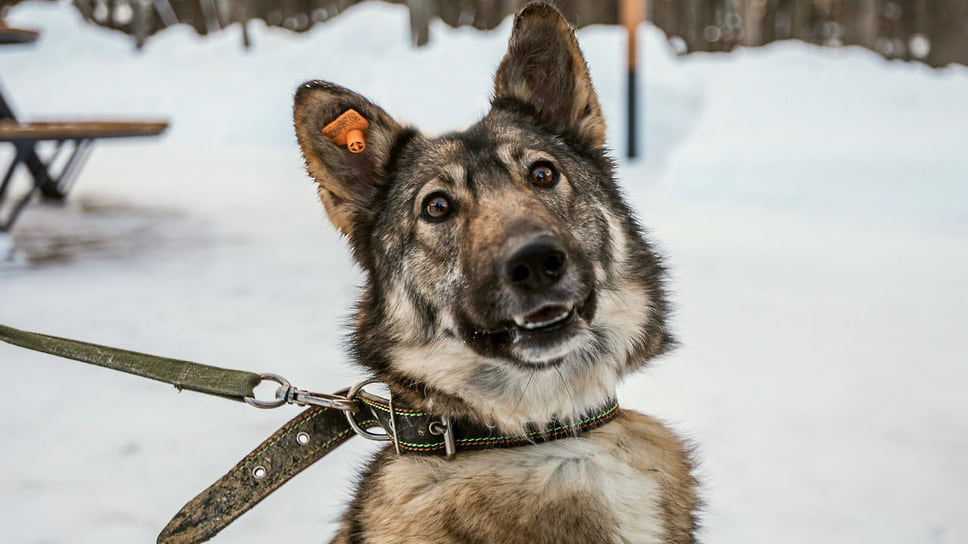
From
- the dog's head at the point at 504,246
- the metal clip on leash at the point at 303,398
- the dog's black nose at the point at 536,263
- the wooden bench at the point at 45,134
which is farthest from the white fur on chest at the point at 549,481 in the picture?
the wooden bench at the point at 45,134

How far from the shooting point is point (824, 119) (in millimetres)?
8477

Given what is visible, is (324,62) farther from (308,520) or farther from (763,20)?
(763,20)

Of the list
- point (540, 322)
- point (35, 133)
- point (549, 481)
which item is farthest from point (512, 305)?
point (35, 133)

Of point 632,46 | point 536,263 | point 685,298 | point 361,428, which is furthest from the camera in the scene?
point 632,46

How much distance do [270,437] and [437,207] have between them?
0.76 meters

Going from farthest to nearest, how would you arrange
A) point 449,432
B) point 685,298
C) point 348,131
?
1. point 685,298
2. point 348,131
3. point 449,432

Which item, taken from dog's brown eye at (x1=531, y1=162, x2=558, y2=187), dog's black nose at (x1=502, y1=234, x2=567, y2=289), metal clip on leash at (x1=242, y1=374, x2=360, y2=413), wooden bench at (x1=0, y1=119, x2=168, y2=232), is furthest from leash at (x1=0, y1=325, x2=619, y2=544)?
wooden bench at (x1=0, y1=119, x2=168, y2=232)

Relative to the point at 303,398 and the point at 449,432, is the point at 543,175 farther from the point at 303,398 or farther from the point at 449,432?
the point at 303,398

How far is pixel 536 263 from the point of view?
1690 mm

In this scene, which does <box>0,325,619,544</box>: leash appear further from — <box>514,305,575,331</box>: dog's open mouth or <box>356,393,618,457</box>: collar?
<box>514,305,575,331</box>: dog's open mouth

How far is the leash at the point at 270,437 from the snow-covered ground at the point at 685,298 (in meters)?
0.53

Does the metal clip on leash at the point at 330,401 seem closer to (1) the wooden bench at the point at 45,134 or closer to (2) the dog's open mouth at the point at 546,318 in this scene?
(2) the dog's open mouth at the point at 546,318

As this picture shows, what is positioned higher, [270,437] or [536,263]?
[536,263]

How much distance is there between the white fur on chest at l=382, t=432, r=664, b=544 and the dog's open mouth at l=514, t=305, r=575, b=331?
29 cm
